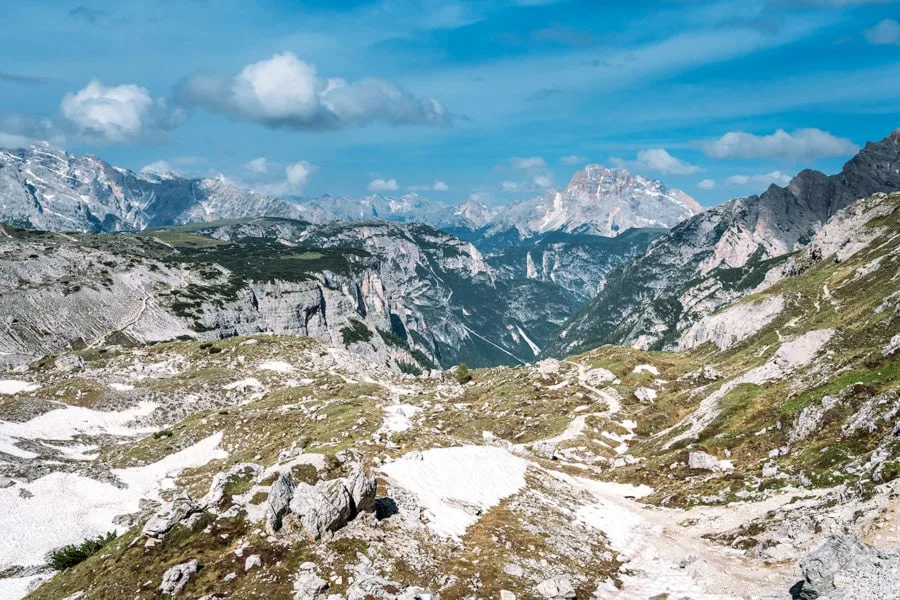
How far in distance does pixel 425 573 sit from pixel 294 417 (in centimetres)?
7170

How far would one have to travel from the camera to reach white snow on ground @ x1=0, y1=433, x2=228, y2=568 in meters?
57.8

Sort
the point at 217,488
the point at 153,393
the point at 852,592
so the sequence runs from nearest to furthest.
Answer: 1. the point at 852,592
2. the point at 217,488
3. the point at 153,393

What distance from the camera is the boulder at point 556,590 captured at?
34.6m

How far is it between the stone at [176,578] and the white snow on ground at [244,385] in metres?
103

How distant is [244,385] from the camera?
133m

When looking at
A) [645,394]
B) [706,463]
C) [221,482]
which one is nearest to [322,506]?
[221,482]

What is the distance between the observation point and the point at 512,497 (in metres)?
51.6

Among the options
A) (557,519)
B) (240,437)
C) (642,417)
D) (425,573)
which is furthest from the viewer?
(642,417)

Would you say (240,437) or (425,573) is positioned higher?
(425,573)

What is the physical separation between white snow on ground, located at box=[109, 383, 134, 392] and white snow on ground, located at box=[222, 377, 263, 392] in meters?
18.7

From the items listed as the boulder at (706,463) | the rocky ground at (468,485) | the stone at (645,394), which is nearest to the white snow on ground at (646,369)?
the rocky ground at (468,485)

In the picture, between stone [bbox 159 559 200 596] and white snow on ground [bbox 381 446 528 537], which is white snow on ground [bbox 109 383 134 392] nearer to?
white snow on ground [bbox 381 446 528 537]

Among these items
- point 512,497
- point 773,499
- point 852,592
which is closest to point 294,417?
point 512,497

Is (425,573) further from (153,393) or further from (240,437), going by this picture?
(153,393)
